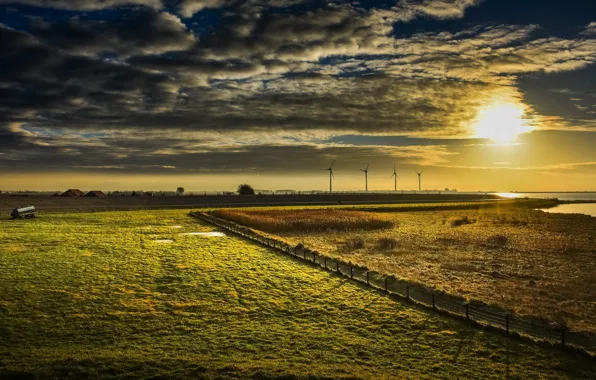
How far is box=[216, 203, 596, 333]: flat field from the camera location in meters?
25.7

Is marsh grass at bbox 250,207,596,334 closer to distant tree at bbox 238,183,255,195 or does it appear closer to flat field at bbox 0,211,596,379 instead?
flat field at bbox 0,211,596,379

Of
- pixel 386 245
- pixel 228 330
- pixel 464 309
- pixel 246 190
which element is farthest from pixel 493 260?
pixel 246 190

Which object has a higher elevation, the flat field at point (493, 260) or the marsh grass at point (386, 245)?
the marsh grass at point (386, 245)

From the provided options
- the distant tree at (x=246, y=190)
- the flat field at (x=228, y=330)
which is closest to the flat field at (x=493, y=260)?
the flat field at (x=228, y=330)

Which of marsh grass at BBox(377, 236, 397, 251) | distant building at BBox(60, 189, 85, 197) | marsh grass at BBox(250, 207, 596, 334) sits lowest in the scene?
marsh grass at BBox(250, 207, 596, 334)

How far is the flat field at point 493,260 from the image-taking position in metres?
25.7

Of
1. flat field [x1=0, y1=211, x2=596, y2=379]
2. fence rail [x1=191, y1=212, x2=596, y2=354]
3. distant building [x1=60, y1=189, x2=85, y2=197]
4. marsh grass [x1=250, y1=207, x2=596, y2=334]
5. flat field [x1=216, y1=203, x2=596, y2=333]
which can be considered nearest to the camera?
flat field [x1=0, y1=211, x2=596, y2=379]

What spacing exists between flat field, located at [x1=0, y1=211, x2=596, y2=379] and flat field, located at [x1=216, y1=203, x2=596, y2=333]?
6.37m

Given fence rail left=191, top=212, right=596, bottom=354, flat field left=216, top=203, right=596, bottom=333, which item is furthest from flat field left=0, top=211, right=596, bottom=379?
flat field left=216, top=203, right=596, bottom=333

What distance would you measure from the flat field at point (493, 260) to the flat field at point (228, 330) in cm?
637

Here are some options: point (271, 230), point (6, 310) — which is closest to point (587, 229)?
point (271, 230)

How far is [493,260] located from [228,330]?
29.9 metres

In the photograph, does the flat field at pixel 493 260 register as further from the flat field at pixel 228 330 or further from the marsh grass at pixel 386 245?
the flat field at pixel 228 330

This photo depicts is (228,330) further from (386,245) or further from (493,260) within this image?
(386,245)
